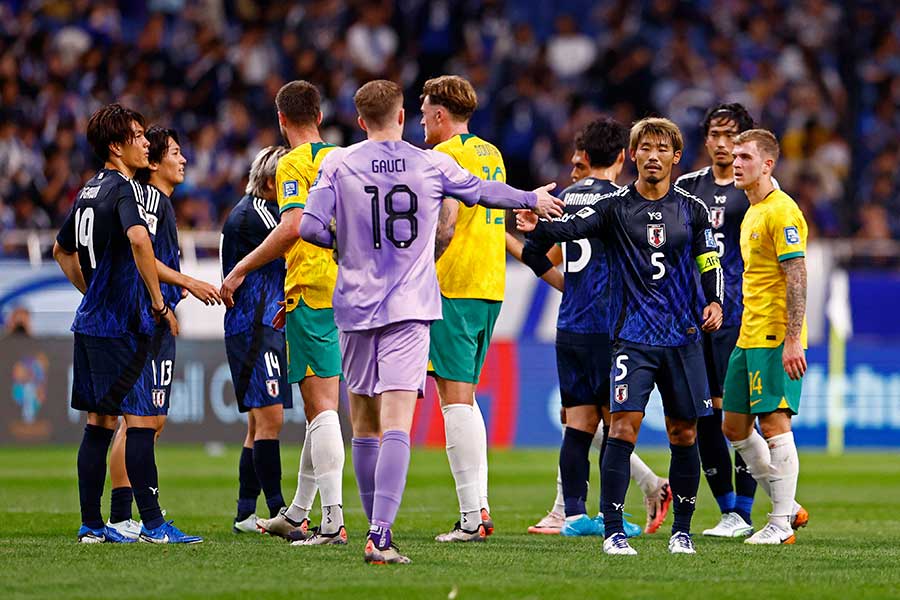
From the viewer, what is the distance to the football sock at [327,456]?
8578 millimetres

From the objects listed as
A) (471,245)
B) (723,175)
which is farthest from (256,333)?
(723,175)

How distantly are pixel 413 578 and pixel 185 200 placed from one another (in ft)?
47.4

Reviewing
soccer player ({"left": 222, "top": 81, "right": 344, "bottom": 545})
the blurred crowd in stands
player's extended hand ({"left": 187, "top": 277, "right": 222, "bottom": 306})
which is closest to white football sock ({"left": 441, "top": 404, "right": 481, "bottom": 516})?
soccer player ({"left": 222, "top": 81, "right": 344, "bottom": 545})

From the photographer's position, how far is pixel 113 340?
8867mm

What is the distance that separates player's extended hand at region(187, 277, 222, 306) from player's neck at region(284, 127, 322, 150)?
1.00 m

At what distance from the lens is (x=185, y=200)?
815 inches

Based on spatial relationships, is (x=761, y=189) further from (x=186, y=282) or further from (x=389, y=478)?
(x=186, y=282)

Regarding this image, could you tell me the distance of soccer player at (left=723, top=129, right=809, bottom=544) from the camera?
9.08m

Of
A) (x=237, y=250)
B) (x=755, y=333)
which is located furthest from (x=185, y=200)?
(x=755, y=333)

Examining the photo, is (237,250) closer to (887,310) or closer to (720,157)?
(720,157)

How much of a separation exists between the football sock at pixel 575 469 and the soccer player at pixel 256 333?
1.83 m

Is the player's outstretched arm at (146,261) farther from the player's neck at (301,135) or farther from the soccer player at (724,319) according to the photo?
the soccer player at (724,319)

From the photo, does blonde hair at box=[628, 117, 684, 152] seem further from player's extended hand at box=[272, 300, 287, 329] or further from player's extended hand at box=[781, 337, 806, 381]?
player's extended hand at box=[272, 300, 287, 329]

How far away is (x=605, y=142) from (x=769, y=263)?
1.38 m
